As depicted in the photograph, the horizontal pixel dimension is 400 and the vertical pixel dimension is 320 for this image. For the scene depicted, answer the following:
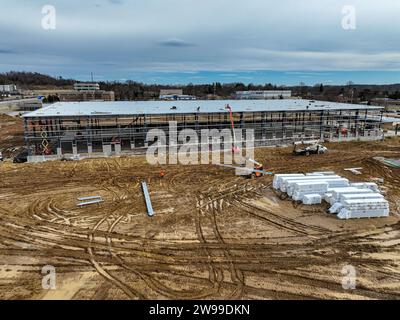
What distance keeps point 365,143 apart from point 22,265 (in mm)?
29989

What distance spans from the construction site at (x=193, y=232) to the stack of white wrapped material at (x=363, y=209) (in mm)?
47

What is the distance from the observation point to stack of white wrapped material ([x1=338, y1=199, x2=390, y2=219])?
12.6m

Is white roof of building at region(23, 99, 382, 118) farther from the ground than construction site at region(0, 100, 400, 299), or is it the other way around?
white roof of building at region(23, 99, 382, 118)

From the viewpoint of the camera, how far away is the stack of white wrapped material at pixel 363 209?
1259cm

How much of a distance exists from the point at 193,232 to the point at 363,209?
7.28m

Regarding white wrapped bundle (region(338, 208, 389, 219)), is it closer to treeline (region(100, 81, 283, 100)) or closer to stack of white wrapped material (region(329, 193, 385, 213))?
stack of white wrapped material (region(329, 193, 385, 213))

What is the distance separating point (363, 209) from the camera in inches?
499

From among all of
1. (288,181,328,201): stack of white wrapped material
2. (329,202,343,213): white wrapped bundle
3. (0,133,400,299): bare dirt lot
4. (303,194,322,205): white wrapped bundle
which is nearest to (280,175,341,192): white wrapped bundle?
(288,181,328,201): stack of white wrapped material

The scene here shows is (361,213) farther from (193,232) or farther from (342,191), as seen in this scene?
(193,232)

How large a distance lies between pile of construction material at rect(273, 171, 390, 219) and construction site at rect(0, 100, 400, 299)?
0.19 ft

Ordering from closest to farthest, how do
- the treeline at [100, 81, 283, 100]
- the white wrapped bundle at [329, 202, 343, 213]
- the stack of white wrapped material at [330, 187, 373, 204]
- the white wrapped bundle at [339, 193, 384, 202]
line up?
the white wrapped bundle at [329, 202, 343, 213] → the white wrapped bundle at [339, 193, 384, 202] → the stack of white wrapped material at [330, 187, 373, 204] → the treeline at [100, 81, 283, 100]

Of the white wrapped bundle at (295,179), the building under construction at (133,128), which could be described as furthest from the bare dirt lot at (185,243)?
→ the building under construction at (133,128)

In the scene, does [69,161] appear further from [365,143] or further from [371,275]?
[365,143]

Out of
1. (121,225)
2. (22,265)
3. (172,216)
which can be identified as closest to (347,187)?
(172,216)
